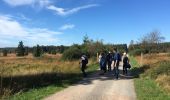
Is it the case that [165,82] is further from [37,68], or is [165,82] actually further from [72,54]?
[72,54]

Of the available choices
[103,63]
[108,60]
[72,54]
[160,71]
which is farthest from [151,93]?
[72,54]

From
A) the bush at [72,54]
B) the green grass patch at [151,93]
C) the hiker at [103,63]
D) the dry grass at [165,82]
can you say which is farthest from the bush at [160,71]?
the bush at [72,54]

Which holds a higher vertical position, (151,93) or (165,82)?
(165,82)

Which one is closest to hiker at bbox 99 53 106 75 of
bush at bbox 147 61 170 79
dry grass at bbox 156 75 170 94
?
bush at bbox 147 61 170 79

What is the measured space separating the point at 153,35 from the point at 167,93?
68.0 meters

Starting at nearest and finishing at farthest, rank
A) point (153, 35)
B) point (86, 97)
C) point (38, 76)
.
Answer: point (86, 97) < point (38, 76) < point (153, 35)

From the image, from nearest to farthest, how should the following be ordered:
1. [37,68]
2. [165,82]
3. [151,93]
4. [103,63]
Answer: [151,93], [165,82], [103,63], [37,68]

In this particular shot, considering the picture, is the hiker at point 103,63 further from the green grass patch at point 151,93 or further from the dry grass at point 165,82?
the green grass patch at point 151,93

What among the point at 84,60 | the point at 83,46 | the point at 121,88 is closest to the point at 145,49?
the point at 83,46

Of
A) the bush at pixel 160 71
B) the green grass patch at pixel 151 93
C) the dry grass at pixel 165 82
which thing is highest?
the bush at pixel 160 71

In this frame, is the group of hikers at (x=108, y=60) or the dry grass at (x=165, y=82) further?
the group of hikers at (x=108, y=60)

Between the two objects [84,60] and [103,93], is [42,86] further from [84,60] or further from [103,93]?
[84,60]

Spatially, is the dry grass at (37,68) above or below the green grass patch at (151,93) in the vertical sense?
above

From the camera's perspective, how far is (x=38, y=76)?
20.3 metres
